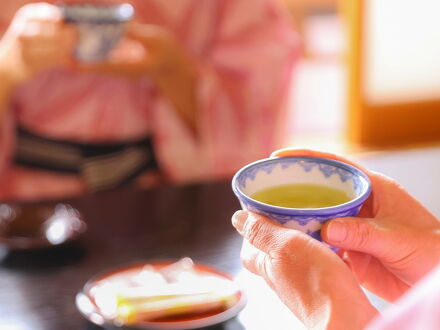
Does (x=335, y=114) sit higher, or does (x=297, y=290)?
(x=297, y=290)

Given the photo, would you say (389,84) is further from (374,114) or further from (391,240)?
(391,240)

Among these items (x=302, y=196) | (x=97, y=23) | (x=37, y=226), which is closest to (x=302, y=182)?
(x=302, y=196)

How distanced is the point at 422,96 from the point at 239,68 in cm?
154

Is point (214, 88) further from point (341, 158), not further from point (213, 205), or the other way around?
point (341, 158)

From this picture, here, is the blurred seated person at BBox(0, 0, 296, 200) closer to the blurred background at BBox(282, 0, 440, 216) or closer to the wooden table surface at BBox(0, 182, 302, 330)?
the wooden table surface at BBox(0, 182, 302, 330)

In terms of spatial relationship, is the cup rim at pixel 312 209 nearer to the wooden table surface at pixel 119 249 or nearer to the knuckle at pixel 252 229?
the knuckle at pixel 252 229

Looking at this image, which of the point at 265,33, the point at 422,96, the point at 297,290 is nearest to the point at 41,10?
the point at 265,33

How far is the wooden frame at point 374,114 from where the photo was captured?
3070 mm

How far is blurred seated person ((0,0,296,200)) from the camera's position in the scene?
1.89 metres

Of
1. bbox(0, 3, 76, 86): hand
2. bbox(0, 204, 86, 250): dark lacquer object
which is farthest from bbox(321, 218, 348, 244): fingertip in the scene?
bbox(0, 3, 76, 86): hand

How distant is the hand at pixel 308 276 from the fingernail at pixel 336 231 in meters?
0.02

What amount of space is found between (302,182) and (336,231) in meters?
0.09

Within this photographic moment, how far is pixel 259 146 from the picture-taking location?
2.00m

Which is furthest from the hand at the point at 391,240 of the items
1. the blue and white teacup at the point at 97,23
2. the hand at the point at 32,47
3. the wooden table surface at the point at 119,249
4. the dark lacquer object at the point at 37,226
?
the hand at the point at 32,47
